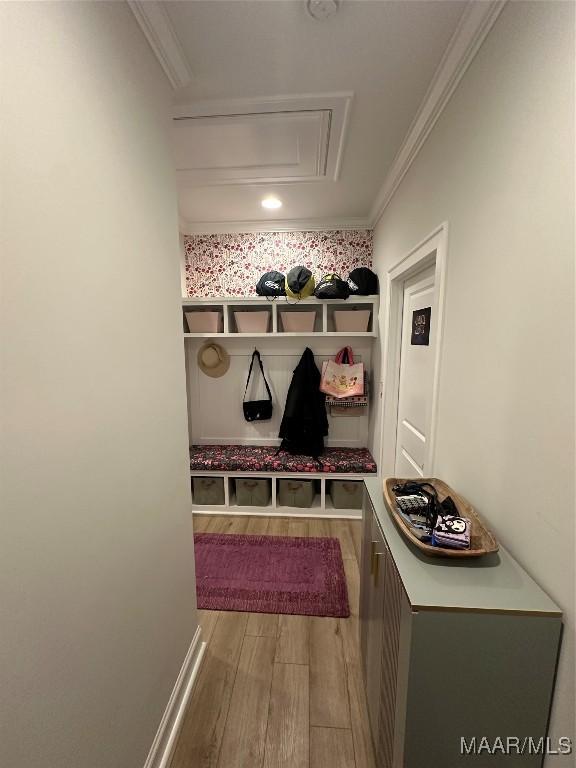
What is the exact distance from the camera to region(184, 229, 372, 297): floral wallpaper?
2.95 m

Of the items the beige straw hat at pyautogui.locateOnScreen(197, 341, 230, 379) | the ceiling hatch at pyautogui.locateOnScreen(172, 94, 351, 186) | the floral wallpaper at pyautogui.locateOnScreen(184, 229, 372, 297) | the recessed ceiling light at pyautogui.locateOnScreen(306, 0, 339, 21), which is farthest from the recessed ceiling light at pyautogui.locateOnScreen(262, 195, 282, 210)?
the recessed ceiling light at pyautogui.locateOnScreen(306, 0, 339, 21)

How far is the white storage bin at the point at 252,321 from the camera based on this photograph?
2789mm

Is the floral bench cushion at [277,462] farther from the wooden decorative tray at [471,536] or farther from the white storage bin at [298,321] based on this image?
the wooden decorative tray at [471,536]

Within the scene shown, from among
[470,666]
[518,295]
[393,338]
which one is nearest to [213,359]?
[393,338]

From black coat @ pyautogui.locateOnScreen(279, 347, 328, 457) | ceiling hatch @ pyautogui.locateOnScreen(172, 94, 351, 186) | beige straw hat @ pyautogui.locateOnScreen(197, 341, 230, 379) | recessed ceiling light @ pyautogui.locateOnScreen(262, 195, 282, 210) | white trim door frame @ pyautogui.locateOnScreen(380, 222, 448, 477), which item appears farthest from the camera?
beige straw hat @ pyautogui.locateOnScreen(197, 341, 230, 379)

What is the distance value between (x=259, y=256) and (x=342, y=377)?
140 centimetres

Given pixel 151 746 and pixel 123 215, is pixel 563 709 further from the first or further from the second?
pixel 123 215

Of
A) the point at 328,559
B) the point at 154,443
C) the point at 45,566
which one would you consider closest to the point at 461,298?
the point at 154,443

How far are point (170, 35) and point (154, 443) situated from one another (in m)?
1.43

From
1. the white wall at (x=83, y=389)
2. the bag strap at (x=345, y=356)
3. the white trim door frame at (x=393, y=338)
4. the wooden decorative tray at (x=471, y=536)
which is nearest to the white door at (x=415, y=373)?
the white trim door frame at (x=393, y=338)

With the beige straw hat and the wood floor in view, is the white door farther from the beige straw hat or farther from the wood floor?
the beige straw hat

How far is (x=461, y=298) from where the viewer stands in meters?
1.25

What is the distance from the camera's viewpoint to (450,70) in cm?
123

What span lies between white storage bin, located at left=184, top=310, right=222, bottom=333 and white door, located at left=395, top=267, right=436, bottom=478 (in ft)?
5.20
